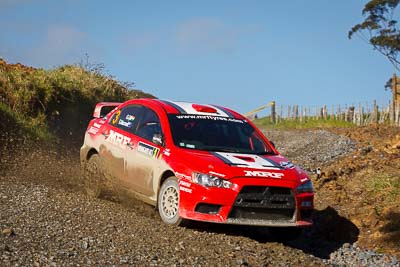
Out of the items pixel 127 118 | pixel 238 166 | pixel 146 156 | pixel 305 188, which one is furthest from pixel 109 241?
pixel 127 118

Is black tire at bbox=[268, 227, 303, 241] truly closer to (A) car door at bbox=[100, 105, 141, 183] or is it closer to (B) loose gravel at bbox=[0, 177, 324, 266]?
(B) loose gravel at bbox=[0, 177, 324, 266]

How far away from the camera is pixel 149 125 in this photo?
10078mm

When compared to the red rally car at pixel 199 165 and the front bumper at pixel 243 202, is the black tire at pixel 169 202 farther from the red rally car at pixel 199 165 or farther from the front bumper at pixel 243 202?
the front bumper at pixel 243 202

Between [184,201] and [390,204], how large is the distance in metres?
5.06

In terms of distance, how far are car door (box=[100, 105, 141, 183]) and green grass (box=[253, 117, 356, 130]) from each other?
2435 centimetres

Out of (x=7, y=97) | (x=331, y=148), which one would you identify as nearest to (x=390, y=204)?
(x=331, y=148)

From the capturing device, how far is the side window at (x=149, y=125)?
387 inches

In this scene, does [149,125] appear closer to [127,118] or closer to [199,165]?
[127,118]

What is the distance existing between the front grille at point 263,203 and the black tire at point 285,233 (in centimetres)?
54

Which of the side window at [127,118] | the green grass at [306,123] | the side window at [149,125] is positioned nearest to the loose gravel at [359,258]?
the side window at [149,125]

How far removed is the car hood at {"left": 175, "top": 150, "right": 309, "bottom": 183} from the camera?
8562 mm

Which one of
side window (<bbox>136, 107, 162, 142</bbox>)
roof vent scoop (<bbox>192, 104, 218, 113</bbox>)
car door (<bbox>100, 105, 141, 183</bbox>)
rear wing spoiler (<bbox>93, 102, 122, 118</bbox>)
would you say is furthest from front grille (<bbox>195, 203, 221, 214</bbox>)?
rear wing spoiler (<bbox>93, 102, 122, 118</bbox>)

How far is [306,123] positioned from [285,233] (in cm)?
3104

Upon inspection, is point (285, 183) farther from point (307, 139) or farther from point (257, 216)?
point (307, 139)
